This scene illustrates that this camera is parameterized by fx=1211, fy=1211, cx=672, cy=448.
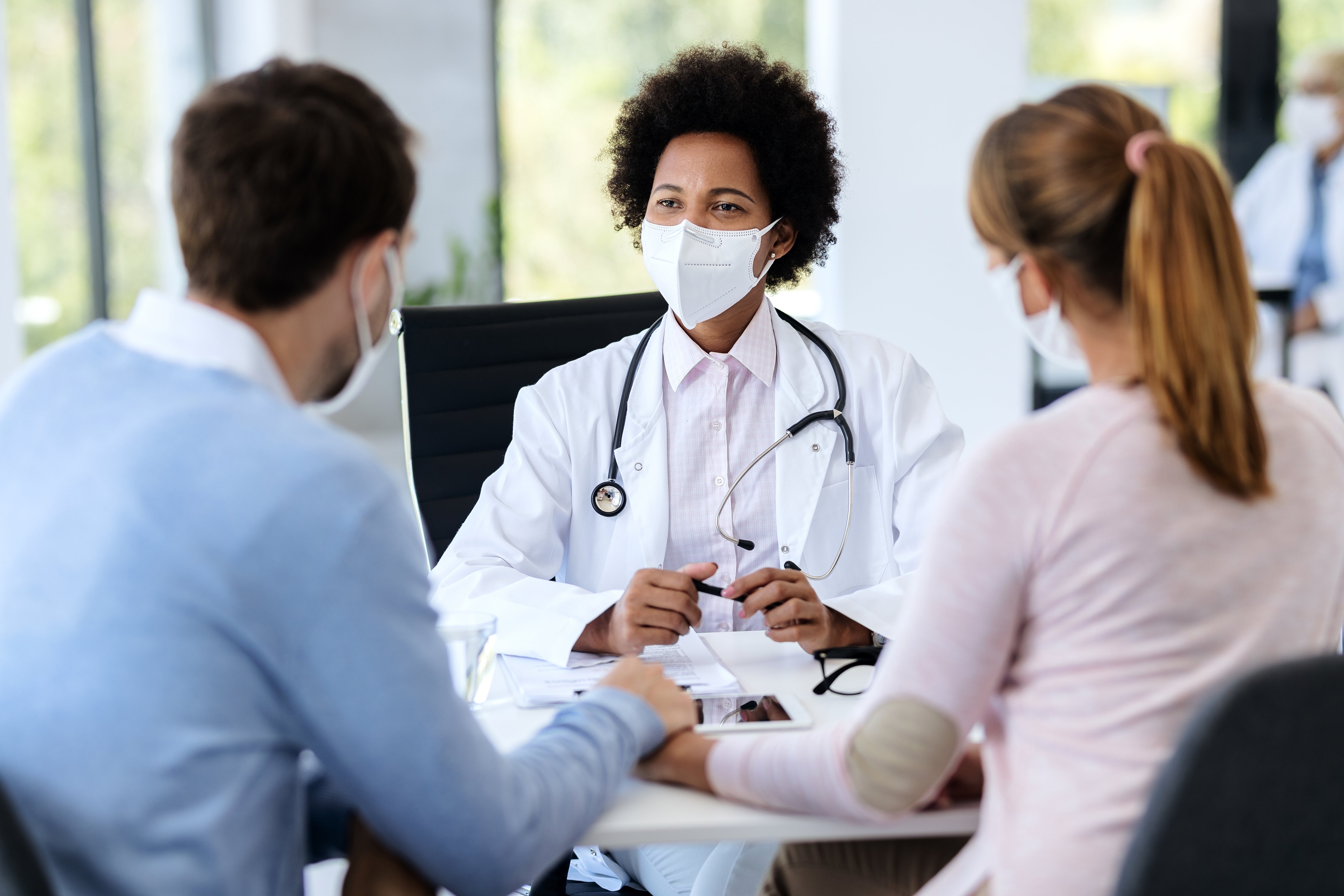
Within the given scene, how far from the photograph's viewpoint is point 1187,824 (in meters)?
0.74

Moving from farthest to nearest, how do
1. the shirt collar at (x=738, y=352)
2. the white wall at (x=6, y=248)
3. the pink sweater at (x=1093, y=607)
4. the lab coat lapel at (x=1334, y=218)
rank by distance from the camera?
the lab coat lapel at (x=1334, y=218) → the white wall at (x=6, y=248) → the shirt collar at (x=738, y=352) → the pink sweater at (x=1093, y=607)

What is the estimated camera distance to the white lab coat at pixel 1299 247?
4340mm

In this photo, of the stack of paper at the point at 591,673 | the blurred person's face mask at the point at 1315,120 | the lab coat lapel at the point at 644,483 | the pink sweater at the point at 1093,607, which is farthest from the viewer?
the blurred person's face mask at the point at 1315,120

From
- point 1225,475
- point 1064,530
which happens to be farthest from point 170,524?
point 1225,475

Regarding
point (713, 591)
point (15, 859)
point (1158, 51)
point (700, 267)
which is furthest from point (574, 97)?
point (15, 859)

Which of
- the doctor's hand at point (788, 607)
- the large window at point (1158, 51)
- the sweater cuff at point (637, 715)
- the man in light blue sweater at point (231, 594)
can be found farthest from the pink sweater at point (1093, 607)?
the large window at point (1158, 51)

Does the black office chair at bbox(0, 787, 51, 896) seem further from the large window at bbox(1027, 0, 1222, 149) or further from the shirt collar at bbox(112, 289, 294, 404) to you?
the large window at bbox(1027, 0, 1222, 149)

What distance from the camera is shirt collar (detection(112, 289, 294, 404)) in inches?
34.4

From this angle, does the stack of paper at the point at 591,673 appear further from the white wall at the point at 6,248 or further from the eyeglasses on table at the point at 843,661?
the white wall at the point at 6,248

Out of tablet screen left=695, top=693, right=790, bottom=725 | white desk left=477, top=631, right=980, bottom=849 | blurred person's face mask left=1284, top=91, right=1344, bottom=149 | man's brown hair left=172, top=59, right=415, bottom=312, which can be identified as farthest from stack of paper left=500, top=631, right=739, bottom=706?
blurred person's face mask left=1284, top=91, right=1344, bottom=149

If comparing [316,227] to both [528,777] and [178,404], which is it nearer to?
[178,404]

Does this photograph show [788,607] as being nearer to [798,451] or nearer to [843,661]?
[843,661]

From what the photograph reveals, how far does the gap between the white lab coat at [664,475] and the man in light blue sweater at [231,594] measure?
715mm

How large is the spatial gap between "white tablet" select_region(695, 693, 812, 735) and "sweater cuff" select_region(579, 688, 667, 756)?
2.1 inches
